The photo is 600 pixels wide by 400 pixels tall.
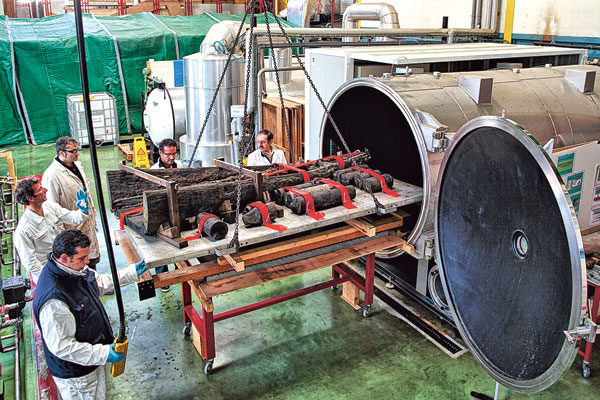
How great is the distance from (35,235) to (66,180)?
3.14ft

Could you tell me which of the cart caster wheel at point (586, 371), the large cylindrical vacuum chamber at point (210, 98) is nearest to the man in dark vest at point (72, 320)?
the cart caster wheel at point (586, 371)

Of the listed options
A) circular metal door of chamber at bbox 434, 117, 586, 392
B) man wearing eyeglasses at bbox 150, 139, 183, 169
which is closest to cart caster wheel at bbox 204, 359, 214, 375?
circular metal door of chamber at bbox 434, 117, 586, 392

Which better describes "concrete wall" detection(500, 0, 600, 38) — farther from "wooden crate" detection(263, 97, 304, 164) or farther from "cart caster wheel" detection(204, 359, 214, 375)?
"cart caster wheel" detection(204, 359, 214, 375)

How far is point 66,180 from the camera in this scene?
521cm

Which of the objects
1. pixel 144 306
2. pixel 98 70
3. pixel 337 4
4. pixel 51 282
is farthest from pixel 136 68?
pixel 51 282

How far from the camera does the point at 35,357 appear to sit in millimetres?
4359

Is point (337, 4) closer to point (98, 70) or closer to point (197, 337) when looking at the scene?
point (98, 70)

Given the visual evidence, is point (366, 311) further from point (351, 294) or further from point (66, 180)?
point (66, 180)

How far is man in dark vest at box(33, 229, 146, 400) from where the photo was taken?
3012 millimetres

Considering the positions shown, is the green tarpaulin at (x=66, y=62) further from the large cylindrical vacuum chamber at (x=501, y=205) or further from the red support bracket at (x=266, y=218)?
the red support bracket at (x=266, y=218)

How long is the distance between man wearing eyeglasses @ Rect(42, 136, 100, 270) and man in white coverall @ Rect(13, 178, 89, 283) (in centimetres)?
46

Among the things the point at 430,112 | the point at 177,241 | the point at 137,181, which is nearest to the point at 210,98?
the point at 137,181

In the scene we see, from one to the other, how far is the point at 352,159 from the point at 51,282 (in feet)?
9.32

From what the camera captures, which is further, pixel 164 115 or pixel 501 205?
pixel 164 115
